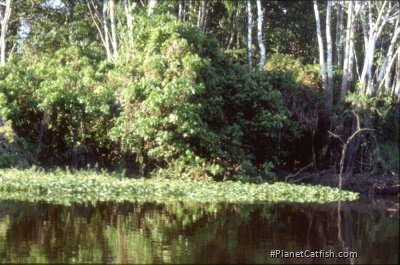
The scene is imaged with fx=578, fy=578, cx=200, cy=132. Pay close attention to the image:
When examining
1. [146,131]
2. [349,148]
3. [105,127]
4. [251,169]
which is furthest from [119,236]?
[349,148]

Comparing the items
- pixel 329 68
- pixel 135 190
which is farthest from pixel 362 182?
pixel 135 190

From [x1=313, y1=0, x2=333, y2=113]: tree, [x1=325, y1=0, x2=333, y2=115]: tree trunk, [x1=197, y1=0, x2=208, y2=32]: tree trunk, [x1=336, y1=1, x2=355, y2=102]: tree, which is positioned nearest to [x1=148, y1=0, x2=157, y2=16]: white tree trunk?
[x1=197, y1=0, x2=208, y2=32]: tree trunk

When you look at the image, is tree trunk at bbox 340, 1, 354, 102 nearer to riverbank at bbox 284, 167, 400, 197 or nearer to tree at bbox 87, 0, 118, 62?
riverbank at bbox 284, 167, 400, 197

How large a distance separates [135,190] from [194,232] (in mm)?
4620

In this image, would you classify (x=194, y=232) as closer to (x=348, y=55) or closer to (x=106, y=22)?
(x=348, y=55)

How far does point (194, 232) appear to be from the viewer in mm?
10531

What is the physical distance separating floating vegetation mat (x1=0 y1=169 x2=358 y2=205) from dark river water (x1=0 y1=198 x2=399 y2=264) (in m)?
0.78

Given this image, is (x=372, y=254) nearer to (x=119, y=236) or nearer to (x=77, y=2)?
(x=119, y=236)

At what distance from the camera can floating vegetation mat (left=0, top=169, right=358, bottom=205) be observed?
45.9 ft

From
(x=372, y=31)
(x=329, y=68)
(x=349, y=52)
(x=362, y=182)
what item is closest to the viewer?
(x=362, y=182)

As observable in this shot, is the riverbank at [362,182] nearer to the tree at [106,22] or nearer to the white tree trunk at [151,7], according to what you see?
the white tree trunk at [151,7]

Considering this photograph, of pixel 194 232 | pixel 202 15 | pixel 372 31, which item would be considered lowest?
pixel 194 232

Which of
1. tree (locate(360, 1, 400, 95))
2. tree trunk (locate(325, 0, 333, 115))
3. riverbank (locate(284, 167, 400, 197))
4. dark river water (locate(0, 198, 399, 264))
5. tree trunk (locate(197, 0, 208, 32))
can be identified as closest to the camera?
dark river water (locate(0, 198, 399, 264))

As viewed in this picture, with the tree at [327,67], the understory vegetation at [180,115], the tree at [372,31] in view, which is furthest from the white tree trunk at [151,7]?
the tree at [372,31]
